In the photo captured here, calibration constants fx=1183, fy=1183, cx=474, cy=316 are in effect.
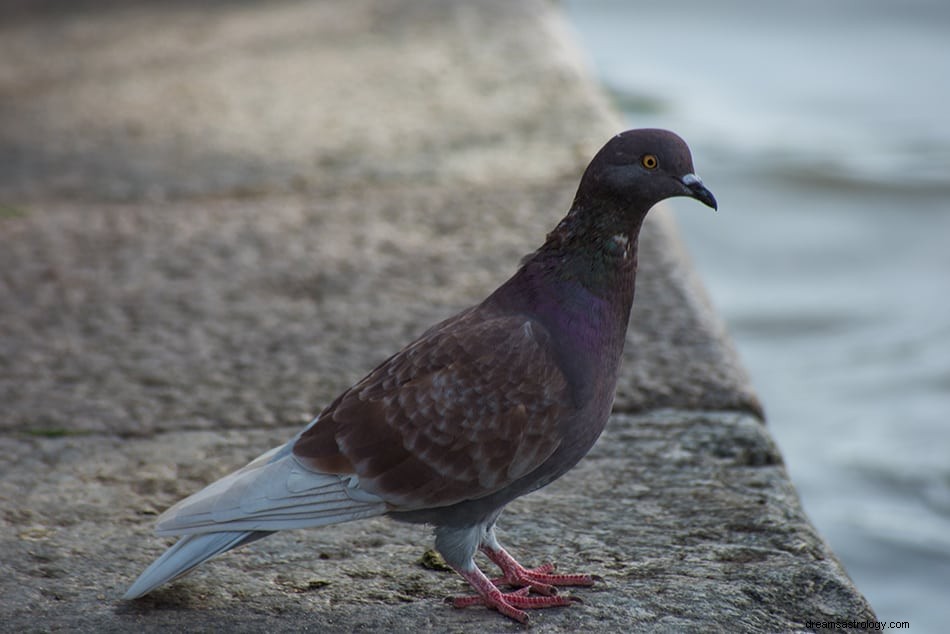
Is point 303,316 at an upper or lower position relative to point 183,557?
upper

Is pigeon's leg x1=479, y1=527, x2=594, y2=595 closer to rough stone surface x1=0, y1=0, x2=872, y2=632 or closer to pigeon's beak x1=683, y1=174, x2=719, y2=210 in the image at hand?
rough stone surface x1=0, y1=0, x2=872, y2=632

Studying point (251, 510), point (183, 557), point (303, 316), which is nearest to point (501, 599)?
point (251, 510)

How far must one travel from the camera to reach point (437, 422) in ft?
7.97

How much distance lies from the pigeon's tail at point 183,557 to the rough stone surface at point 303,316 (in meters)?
0.07

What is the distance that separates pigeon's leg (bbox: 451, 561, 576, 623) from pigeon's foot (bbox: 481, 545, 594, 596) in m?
0.03

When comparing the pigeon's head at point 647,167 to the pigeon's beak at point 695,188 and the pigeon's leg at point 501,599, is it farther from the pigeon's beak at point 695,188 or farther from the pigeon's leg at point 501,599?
the pigeon's leg at point 501,599

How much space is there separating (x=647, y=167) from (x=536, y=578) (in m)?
0.90

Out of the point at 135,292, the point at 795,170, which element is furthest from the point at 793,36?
the point at 135,292

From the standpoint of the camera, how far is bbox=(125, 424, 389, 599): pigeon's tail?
7.68 feet

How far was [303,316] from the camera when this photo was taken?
3.87 m

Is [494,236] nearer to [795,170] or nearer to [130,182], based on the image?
[130,182]

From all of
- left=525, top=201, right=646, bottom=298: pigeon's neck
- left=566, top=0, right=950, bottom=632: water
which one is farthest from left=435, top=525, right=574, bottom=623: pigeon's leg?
left=566, top=0, right=950, bottom=632: water

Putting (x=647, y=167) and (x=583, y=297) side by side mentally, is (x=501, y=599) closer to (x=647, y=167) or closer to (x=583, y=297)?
(x=583, y=297)

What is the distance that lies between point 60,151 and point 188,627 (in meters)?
3.43
